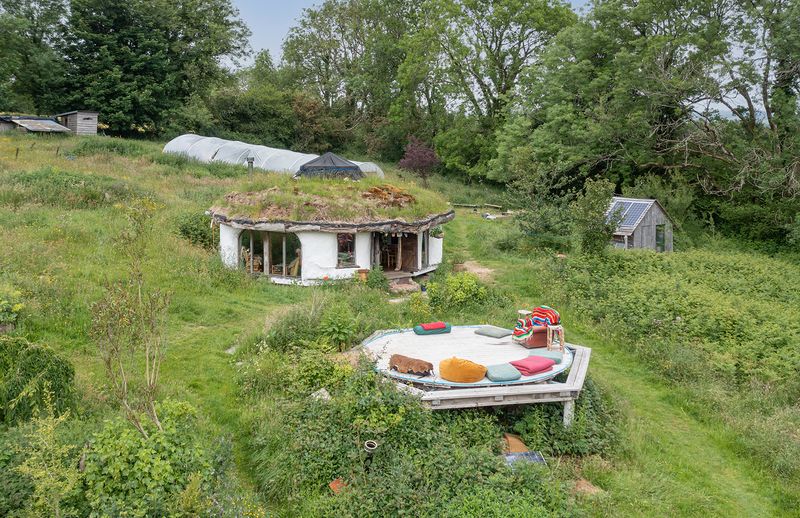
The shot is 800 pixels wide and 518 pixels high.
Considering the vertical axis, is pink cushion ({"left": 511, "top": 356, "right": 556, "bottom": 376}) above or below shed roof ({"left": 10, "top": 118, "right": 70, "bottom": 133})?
below

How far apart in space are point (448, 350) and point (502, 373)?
1.62 m

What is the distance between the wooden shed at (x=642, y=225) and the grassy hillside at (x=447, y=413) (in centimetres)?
233

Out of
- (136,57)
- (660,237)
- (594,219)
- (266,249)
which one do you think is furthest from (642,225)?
(136,57)

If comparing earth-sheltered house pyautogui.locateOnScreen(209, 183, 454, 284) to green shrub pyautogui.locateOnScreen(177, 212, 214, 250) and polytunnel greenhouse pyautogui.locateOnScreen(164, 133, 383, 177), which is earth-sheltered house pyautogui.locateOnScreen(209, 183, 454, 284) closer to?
green shrub pyautogui.locateOnScreen(177, 212, 214, 250)

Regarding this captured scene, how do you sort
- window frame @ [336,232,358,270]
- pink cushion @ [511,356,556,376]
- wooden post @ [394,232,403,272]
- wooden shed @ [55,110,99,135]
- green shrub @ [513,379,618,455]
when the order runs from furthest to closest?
wooden shed @ [55,110,99,135] < wooden post @ [394,232,403,272] < window frame @ [336,232,358,270] < pink cushion @ [511,356,556,376] < green shrub @ [513,379,618,455]

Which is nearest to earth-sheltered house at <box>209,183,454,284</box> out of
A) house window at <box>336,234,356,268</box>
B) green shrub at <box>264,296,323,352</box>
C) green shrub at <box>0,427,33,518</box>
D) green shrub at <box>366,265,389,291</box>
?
house window at <box>336,234,356,268</box>

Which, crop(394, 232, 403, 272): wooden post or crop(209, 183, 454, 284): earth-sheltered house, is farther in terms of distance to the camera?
crop(394, 232, 403, 272): wooden post

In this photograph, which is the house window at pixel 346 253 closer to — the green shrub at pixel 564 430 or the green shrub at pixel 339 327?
the green shrub at pixel 339 327

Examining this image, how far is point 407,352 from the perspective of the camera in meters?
11.0

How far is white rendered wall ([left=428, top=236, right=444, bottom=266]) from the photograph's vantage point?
64.3 ft

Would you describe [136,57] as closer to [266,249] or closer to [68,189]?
[68,189]

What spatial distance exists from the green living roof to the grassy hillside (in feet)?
5.71

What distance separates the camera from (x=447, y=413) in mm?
9305

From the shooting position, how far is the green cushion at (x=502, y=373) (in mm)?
9633
